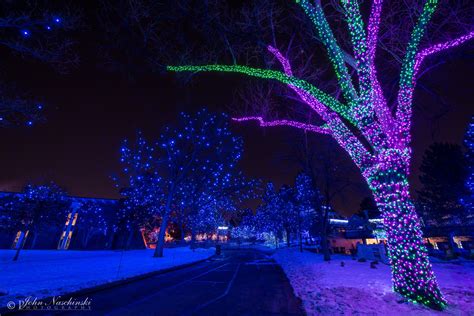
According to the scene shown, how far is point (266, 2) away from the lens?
7.59m

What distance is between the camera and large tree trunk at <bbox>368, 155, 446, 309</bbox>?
201 inches

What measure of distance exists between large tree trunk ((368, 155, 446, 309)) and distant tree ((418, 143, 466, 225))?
131ft

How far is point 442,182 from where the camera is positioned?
41594 millimetres

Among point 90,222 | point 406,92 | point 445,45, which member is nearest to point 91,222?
point 90,222

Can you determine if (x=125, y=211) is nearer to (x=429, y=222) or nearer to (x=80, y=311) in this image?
(x=80, y=311)

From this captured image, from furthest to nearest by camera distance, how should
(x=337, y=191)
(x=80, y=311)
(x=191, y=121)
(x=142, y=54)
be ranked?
1. (x=191, y=121)
2. (x=337, y=191)
3. (x=142, y=54)
4. (x=80, y=311)

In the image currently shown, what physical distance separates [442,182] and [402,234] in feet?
160

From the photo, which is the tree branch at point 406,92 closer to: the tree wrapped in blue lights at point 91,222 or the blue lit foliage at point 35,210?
the blue lit foliage at point 35,210

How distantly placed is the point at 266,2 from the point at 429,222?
224ft

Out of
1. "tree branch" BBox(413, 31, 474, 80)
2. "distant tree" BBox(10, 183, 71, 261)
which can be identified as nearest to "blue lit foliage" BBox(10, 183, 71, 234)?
"distant tree" BBox(10, 183, 71, 261)

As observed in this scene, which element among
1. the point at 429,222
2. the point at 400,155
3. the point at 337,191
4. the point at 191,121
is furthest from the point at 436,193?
the point at 400,155

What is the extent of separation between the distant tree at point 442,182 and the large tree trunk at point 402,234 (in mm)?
39954

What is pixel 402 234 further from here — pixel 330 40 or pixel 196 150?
pixel 196 150

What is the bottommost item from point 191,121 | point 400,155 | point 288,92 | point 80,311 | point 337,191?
point 80,311
